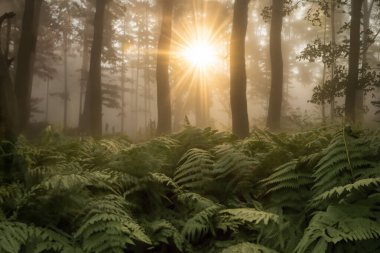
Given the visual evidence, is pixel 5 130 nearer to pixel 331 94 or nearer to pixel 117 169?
pixel 117 169

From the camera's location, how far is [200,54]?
42.3 meters

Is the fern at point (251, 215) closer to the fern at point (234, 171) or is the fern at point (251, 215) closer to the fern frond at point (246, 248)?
the fern frond at point (246, 248)

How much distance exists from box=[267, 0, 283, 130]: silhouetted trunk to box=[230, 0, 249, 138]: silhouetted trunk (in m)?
4.39

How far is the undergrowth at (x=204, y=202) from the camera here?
8.86 ft

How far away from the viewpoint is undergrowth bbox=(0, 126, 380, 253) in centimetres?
270

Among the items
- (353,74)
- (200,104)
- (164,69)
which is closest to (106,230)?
(353,74)

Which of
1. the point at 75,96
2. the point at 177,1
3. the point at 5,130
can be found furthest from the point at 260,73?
the point at 75,96

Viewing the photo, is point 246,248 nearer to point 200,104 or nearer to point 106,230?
point 106,230

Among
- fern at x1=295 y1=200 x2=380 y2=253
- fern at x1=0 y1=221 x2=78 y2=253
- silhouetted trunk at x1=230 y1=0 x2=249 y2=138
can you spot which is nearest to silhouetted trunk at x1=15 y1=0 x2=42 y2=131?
silhouetted trunk at x1=230 y1=0 x2=249 y2=138

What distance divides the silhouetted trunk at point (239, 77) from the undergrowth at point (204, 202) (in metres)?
8.78

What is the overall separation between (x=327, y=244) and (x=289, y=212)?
0.77m

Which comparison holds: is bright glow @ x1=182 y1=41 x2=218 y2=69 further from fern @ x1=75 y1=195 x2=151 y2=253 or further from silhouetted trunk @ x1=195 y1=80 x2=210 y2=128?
fern @ x1=75 y1=195 x2=151 y2=253

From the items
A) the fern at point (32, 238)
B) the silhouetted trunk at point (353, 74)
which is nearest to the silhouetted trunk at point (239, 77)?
the silhouetted trunk at point (353, 74)

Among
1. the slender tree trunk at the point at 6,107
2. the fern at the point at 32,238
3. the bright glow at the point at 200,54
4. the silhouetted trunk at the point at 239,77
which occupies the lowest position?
the fern at the point at 32,238
